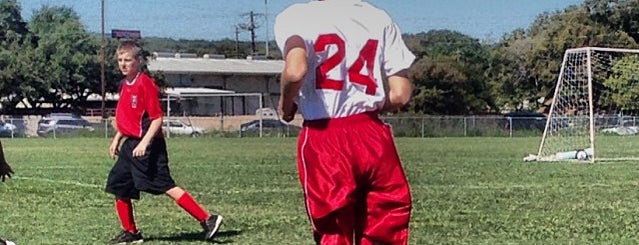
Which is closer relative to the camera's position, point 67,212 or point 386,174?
point 386,174

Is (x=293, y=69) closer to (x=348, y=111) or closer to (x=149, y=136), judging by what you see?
(x=348, y=111)

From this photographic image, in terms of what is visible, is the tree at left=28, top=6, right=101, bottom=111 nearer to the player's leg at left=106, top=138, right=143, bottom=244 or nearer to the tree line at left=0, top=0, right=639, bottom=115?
the tree line at left=0, top=0, right=639, bottom=115

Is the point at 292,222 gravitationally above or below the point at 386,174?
below

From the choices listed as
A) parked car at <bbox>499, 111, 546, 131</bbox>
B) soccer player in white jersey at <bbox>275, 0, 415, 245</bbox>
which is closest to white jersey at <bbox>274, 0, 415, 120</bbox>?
soccer player in white jersey at <bbox>275, 0, 415, 245</bbox>

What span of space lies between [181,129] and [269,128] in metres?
4.37

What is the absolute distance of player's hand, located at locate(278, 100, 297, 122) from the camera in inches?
188

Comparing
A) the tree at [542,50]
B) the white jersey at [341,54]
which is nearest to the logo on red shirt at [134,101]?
the white jersey at [341,54]

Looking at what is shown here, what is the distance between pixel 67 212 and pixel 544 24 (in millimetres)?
71540

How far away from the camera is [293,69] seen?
4.57m

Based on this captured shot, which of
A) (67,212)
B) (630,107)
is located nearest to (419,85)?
(630,107)

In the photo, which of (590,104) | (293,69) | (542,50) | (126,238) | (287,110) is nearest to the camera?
(293,69)

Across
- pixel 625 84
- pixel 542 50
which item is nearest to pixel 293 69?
pixel 625 84

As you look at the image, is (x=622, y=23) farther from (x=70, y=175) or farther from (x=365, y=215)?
(x=365, y=215)

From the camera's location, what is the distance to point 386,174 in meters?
4.77
